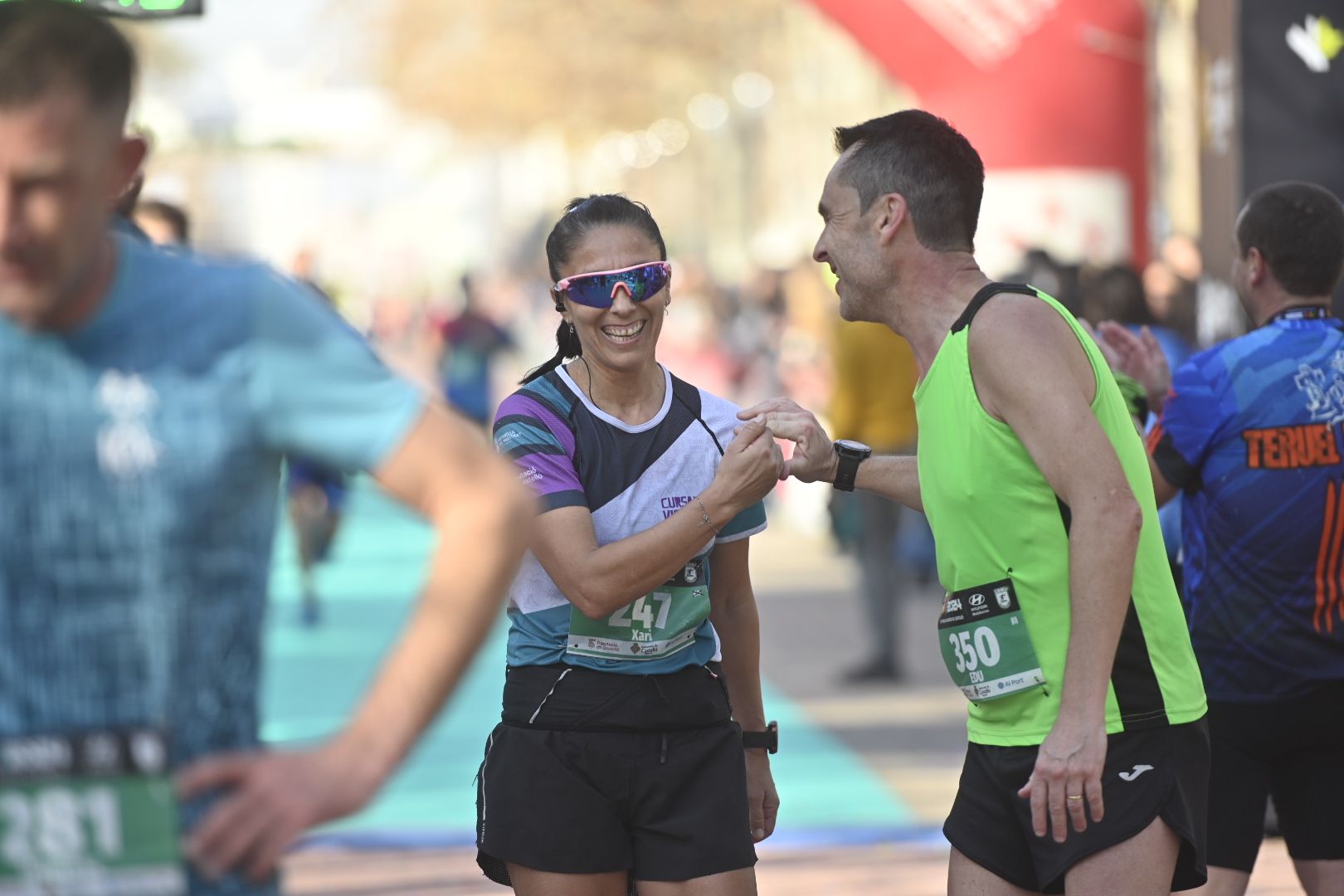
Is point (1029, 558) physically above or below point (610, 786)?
above

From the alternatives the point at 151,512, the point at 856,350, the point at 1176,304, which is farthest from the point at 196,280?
the point at 1176,304

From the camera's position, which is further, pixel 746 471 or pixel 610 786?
pixel 610 786

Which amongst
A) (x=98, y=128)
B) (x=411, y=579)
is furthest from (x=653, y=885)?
(x=411, y=579)

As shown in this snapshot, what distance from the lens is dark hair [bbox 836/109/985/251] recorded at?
11.6 ft

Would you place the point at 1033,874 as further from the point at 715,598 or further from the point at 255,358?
the point at 255,358

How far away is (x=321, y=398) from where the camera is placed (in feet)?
6.86

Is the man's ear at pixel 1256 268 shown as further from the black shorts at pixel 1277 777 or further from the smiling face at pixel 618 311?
the smiling face at pixel 618 311

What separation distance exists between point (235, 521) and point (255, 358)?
180 millimetres

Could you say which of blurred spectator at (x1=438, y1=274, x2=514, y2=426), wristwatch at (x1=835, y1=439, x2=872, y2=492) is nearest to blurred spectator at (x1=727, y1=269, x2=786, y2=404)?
blurred spectator at (x1=438, y1=274, x2=514, y2=426)

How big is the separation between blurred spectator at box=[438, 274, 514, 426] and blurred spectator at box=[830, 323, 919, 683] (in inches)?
319

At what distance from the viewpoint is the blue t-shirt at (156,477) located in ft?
6.70

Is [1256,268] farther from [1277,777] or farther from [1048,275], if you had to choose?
[1048,275]

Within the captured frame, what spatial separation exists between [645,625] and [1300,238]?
6.07 feet

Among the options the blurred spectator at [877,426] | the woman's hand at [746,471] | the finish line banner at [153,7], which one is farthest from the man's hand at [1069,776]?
the blurred spectator at [877,426]
